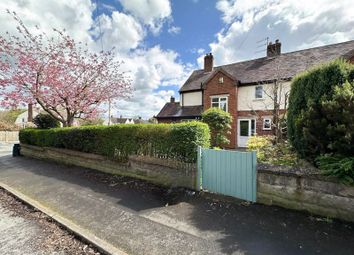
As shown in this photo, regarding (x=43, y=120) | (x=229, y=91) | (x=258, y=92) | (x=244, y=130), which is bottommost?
(x=244, y=130)

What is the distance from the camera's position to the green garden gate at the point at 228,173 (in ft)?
15.8

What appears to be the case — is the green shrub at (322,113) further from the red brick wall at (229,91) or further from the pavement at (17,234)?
the red brick wall at (229,91)

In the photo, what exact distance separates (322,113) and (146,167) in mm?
4983

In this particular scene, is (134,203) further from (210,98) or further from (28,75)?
(210,98)

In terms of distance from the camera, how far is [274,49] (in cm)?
1936

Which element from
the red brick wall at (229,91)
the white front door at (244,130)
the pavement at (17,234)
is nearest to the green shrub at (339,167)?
the pavement at (17,234)

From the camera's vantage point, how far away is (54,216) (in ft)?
14.7

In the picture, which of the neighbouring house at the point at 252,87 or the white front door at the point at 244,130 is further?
the white front door at the point at 244,130

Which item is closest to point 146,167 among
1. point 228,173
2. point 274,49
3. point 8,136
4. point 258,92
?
point 228,173

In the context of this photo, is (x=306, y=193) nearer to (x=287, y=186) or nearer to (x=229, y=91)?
(x=287, y=186)

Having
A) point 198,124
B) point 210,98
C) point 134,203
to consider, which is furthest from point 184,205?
point 210,98

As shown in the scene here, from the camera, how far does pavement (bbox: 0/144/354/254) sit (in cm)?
323

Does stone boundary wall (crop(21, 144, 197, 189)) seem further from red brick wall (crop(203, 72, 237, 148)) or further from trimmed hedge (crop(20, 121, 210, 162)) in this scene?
red brick wall (crop(203, 72, 237, 148))

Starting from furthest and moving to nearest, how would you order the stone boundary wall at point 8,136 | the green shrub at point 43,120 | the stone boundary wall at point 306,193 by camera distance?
the stone boundary wall at point 8,136
the green shrub at point 43,120
the stone boundary wall at point 306,193
